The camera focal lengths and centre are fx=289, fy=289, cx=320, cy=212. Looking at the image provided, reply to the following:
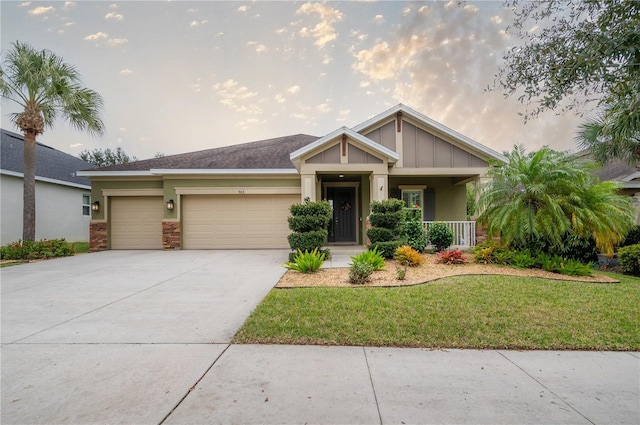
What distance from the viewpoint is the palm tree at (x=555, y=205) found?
23.3ft

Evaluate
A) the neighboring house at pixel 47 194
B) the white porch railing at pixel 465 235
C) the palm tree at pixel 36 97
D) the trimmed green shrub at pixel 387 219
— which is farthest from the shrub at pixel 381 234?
the neighboring house at pixel 47 194

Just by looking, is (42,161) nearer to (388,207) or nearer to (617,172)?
(388,207)

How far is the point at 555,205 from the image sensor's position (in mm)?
7066

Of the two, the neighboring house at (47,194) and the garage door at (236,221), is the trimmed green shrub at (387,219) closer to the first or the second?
the garage door at (236,221)

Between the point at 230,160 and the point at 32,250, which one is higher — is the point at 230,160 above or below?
above

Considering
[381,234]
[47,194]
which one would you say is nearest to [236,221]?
[381,234]

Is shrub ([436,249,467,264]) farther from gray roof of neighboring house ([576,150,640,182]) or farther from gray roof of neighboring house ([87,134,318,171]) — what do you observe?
gray roof of neighboring house ([576,150,640,182])

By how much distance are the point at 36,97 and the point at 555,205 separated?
17.4m

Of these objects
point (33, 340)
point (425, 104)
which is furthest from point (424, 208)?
point (33, 340)

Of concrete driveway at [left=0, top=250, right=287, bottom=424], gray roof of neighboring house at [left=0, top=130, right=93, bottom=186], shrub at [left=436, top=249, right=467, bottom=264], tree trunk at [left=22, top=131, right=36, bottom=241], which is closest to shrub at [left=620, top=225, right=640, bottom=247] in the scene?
shrub at [left=436, top=249, right=467, bottom=264]

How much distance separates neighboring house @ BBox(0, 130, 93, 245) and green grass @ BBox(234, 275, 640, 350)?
48.1 ft

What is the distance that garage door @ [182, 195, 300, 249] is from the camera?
12289 mm

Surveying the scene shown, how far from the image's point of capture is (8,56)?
34.1 feet

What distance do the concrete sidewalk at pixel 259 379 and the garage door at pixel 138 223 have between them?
8834 millimetres
